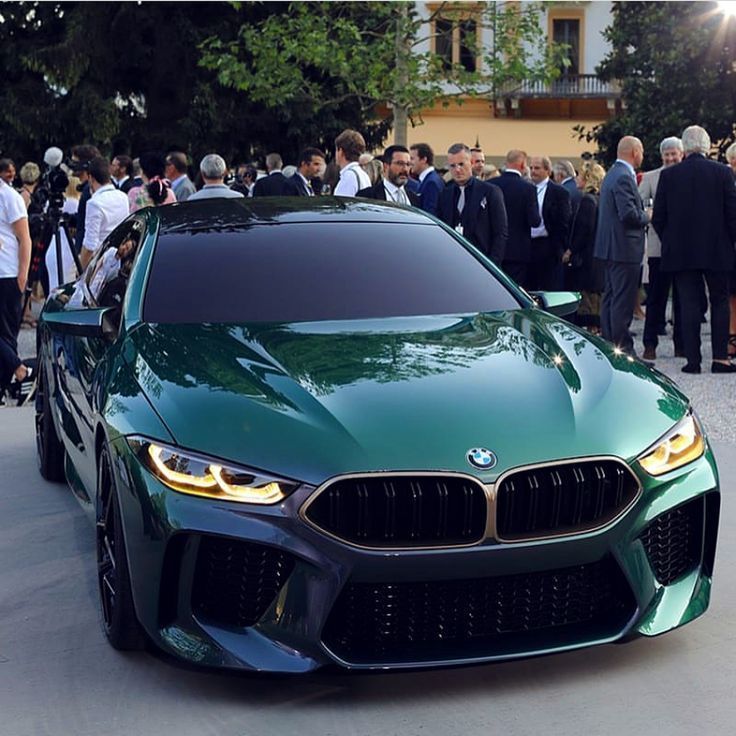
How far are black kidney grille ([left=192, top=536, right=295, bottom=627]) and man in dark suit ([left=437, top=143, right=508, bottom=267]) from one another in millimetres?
7686

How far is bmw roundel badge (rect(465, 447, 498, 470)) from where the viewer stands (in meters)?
4.18

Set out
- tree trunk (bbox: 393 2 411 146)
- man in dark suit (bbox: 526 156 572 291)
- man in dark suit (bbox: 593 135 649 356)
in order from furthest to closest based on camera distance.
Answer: tree trunk (bbox: 393 2 411 146) → man in dark suit (bbox: 526 156 572 291) → man in dark suit (bbox: 593 135 649 356)

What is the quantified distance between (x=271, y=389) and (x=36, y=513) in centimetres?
287

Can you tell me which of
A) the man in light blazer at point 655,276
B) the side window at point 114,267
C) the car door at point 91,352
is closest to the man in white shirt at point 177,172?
the man in light blazer at point 655,276

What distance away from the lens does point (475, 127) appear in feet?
168

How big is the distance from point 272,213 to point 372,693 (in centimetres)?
256

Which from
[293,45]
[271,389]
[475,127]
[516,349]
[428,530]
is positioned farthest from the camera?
[475,127]

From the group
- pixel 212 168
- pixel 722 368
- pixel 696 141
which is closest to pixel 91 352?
pixel 212 168

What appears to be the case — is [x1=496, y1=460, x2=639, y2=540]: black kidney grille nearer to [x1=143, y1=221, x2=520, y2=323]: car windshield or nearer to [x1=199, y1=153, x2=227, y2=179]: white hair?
[x1=143, y1=221, x2=520, y2=323]: car windshield

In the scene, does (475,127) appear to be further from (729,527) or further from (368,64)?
(729,527)

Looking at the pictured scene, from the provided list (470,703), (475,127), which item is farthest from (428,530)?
(475,127)

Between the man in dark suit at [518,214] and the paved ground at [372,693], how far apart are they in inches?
304

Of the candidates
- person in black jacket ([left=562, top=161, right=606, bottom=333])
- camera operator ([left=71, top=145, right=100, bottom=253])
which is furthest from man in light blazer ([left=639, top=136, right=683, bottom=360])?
camera operator ([left=71, top=145, right=100, bottom=253])

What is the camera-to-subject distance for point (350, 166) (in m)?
12.3
